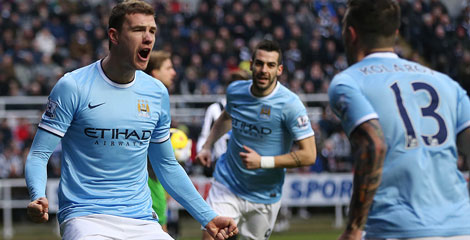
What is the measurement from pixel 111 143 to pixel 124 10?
912 mm

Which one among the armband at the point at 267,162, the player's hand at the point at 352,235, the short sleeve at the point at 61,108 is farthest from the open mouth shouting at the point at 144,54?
the armband at the point at 267,162

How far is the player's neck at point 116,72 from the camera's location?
5324 mm

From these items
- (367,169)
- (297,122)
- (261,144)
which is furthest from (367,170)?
(261,144)

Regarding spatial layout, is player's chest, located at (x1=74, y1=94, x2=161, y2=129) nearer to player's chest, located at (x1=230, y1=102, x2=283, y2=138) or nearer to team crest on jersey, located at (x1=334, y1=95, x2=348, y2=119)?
team crest on jersey, located at (x1=334, y1=95, x2=348, y2=119)

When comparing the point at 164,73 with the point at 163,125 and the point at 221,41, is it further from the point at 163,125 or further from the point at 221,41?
the point at 221,41

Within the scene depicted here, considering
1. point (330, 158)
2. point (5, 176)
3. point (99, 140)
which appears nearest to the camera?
point (99, 140)

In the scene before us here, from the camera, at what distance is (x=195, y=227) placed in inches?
710

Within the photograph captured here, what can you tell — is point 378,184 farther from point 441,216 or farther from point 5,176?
point 5,176

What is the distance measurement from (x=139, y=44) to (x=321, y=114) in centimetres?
1446

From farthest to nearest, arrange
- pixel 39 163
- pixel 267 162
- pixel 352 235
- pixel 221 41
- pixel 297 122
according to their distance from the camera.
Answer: pixel 221 41
pixel 297 122
pixel 267 162
pixel 39 163
pixel 352 235

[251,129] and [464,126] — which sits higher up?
[464,126]

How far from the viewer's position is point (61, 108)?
505cm

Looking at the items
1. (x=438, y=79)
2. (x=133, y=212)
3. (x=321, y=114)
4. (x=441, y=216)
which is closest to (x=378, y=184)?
(x=441, y=216)

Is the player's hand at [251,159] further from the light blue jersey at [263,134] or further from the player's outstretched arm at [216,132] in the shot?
the player's outstretched arm at [216,132]
